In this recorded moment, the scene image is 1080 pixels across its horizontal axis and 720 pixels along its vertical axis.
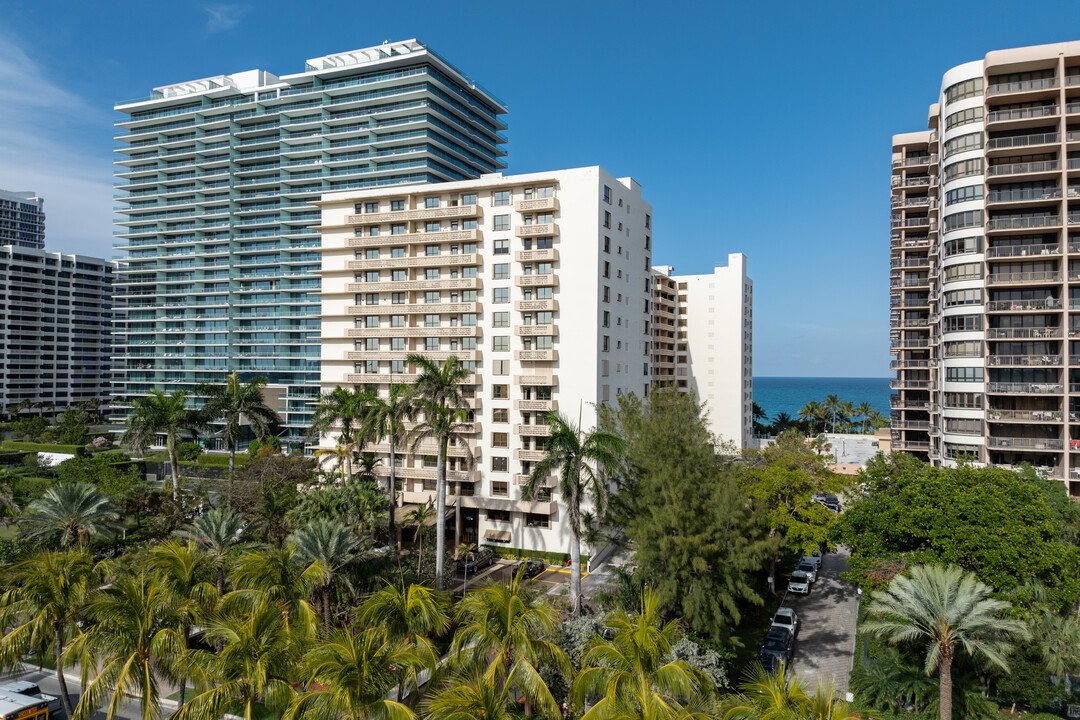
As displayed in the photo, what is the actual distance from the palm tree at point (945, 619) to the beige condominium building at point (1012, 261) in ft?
106

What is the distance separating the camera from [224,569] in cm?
3269

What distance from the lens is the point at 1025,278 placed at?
5256 cm

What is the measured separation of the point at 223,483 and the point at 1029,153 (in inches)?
3009

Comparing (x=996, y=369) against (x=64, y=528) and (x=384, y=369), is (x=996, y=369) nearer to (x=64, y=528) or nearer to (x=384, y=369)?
(x=384, y=369)

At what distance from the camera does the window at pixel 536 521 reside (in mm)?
53469

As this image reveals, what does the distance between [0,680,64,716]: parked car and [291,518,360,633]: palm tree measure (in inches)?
431

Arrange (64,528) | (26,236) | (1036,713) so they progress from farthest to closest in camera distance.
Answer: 1. (26,236)
2. (64,528)
3. (1036,713)

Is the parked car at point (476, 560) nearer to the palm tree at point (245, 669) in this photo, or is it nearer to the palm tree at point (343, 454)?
the palm tree at point (343, 454)

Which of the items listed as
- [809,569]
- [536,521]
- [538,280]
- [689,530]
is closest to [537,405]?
[536,521]

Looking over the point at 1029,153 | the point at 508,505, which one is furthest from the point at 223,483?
the point at 1029,153

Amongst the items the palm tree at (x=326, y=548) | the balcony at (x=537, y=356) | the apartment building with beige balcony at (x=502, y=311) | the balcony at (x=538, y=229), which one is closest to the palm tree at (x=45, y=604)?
the palm tree at (x=326, y=548)

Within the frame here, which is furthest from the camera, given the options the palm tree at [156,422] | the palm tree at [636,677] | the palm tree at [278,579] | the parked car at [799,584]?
the palm tree at [156,422]

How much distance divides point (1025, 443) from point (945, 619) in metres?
37.9

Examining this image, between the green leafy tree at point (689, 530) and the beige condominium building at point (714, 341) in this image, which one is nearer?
the green leafy tree at point (689, 530)
